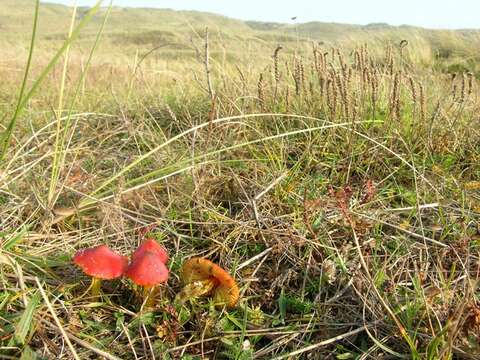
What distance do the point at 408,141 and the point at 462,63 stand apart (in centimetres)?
373

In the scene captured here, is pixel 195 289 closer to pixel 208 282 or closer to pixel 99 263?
pixel 208 282

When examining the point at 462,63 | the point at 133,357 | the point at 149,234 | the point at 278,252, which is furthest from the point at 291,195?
the point at 462,63

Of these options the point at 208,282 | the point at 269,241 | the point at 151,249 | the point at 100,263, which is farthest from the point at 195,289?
the point at 269,241

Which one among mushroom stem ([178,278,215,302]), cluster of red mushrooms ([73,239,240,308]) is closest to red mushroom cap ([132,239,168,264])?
cluster of red mushrooms ([73,239,240,308])

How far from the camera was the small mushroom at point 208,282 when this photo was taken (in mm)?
1364

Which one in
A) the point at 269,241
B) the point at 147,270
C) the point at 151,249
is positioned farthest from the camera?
the point at 269,241

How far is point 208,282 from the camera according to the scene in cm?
140

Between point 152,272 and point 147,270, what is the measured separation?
Answer: 0.05 feet

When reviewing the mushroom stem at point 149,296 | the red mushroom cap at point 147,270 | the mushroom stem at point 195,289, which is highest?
the red mushroom cap at point 147,270

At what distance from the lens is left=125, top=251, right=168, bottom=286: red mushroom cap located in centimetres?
123

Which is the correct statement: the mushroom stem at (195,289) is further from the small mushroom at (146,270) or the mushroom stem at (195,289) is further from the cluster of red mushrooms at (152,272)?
the small mushroom at (146,270)

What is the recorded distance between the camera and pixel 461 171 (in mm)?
2354

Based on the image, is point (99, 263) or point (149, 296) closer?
point (99, 263)

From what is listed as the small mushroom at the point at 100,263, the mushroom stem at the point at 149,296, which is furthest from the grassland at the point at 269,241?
the small mushroom at the point at 100,263
